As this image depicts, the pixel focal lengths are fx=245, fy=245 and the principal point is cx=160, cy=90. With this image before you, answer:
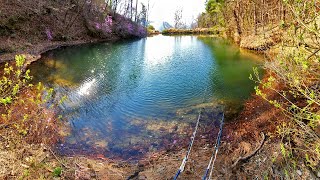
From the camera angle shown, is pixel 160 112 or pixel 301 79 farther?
pixel 160 112

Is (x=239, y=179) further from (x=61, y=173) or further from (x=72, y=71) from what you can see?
(x=72, y=71)

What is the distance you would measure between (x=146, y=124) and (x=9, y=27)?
17.7 meters

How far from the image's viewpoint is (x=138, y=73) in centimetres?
1502

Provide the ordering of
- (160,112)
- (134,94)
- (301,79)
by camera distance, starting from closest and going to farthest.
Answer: (301,79), (160,112), (134,94)

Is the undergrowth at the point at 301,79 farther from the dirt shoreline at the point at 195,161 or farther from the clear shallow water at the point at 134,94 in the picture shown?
the clear shallow water at the point at 134,94

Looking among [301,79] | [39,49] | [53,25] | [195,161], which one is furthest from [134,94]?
[53,25]

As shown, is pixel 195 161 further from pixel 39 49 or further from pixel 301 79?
pixel 39 49

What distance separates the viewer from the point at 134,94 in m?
11.1

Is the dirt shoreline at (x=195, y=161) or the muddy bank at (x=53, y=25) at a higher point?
the muddy bank at (x=53, y=25)

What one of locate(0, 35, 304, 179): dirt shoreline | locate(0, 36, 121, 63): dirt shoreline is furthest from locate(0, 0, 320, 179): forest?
locate(0, 36, 121, 63): dirt shoreline

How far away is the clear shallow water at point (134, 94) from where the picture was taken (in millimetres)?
7250

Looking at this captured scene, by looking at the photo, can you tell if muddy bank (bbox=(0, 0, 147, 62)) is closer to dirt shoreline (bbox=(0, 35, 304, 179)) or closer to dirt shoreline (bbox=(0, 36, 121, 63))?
dirt shoreline (bbox=(0, 36, 121, 63))

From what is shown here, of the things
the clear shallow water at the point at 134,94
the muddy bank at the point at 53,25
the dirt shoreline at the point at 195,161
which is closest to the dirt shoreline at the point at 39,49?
the muddy bank at the point at 53,25

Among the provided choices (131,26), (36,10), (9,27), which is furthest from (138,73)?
(131,26)
